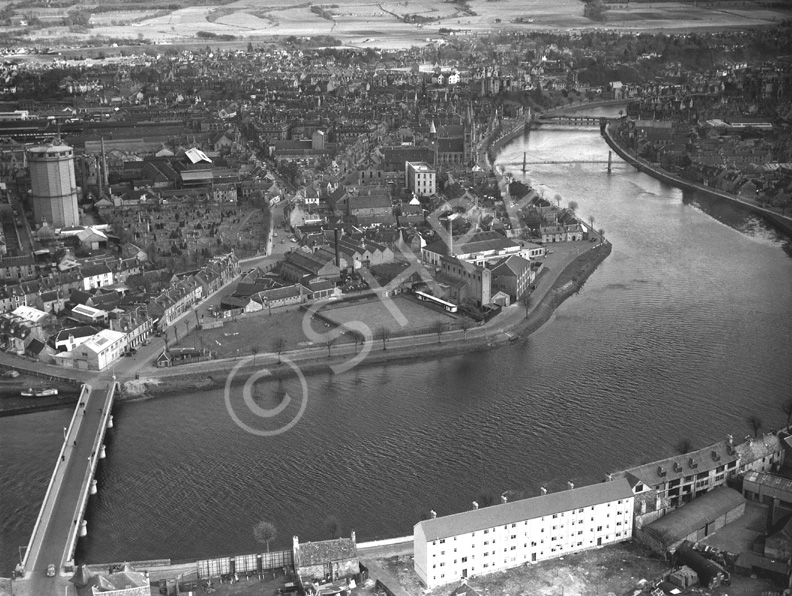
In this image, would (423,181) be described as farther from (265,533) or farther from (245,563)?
(245,563)

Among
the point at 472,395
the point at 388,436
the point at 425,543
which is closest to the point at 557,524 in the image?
the point at 425,543

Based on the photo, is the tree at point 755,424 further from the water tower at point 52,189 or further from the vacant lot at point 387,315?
the water tower at point 52,189

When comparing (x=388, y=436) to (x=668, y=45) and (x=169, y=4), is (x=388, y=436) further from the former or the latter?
(x=169, y=4)

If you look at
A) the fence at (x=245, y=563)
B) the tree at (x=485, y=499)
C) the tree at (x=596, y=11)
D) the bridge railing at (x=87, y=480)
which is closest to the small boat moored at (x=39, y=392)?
the bridge railing at (x=87, y=480)

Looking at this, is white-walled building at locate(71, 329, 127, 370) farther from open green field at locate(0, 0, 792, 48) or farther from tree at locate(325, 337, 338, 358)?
open green field at locate(0, 0, 792, 48)

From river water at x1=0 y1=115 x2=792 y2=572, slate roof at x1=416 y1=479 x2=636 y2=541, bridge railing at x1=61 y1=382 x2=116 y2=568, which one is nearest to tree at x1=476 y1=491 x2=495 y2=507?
river water at x1=0 y1=115 x2=792 y2=572

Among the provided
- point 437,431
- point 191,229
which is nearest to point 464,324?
point 437,431
